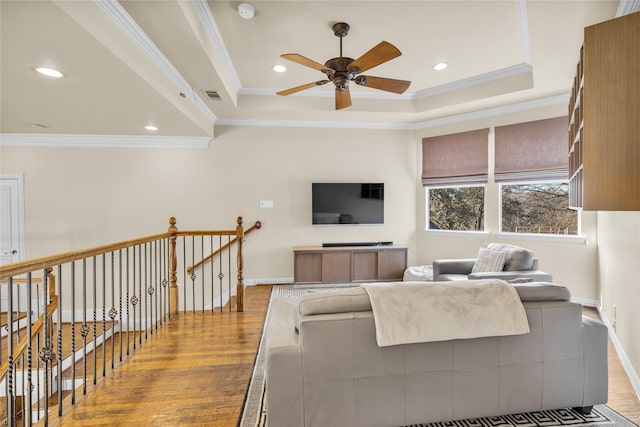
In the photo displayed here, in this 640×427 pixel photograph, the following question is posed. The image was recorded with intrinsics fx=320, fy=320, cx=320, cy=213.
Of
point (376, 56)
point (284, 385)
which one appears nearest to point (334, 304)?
point (284, 385)

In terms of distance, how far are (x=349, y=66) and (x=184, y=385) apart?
2.75 metres

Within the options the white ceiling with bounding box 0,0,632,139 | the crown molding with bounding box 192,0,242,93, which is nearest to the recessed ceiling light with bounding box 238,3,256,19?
the white ceiling with bounding box 0,0,632,139

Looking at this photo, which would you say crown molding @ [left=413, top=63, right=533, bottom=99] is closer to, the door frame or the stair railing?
the stair railing

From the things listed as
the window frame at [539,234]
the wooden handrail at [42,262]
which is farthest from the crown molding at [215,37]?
the window frame at [539,234]

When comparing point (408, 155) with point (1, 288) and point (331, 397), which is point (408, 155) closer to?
point (331, 397)

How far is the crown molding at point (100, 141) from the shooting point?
4840mm

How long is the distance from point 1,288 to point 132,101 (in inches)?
152

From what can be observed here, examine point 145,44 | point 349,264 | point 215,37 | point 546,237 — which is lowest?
point 349,264

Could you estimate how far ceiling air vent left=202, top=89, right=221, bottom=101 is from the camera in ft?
12.8

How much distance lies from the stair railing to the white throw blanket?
1.59 m

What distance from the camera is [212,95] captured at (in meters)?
4.04

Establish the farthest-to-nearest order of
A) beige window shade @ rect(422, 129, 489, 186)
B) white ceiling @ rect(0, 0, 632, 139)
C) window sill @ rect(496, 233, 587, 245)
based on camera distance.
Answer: beige window shade @ rect(422, 129, 489, 186) → window sill @ rect(496, 233, 587, 245) → white ceiling @ rect(0, 0, 632, 139)

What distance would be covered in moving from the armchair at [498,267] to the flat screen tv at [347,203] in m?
1.66

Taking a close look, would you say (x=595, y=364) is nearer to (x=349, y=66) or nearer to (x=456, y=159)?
(x=349, y=66)
